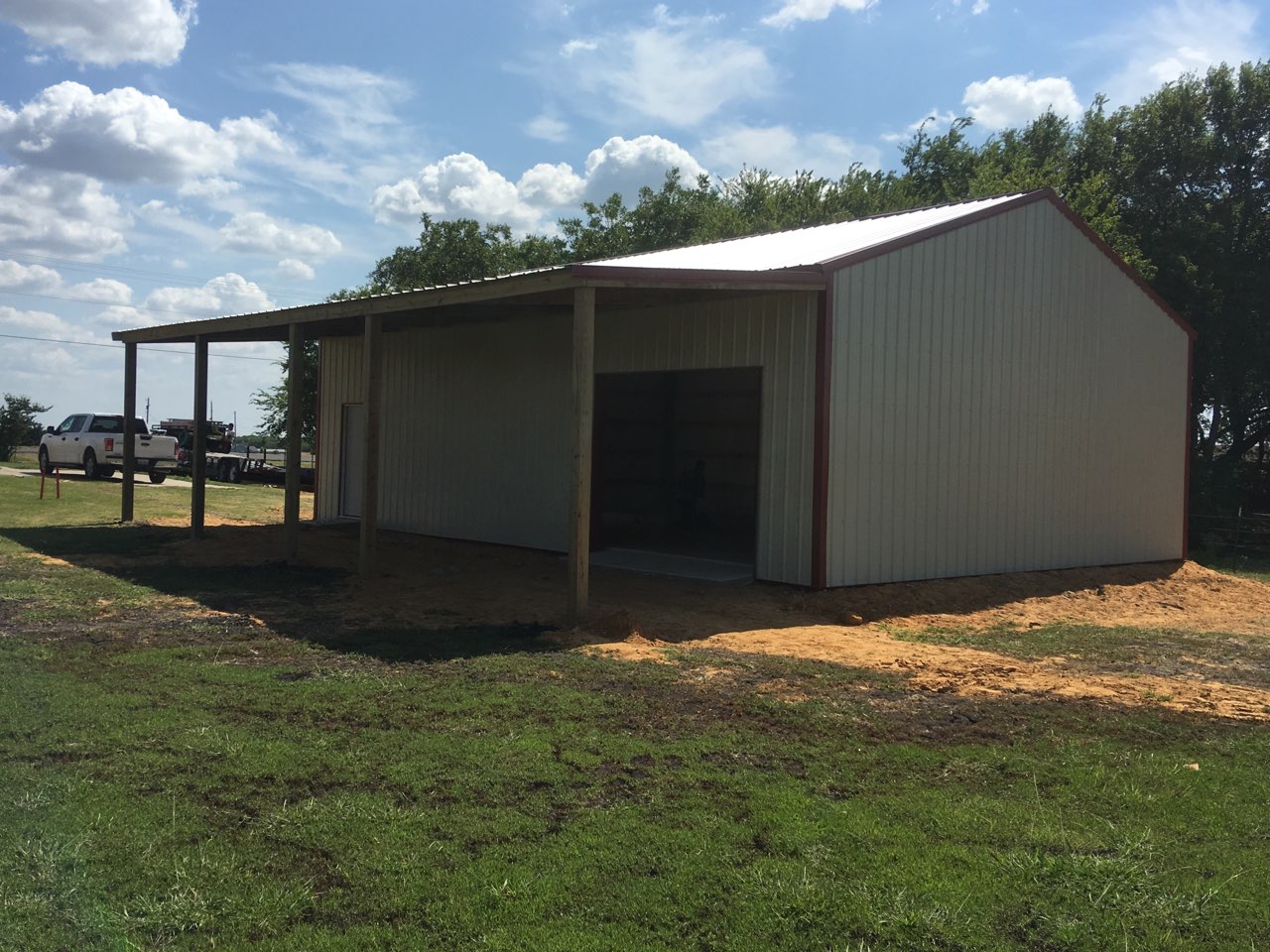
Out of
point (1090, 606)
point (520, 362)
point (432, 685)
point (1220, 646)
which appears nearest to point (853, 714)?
point (432, 685)

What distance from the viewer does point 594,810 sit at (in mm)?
4461

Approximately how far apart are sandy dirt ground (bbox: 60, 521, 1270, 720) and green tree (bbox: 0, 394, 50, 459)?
34652 mm

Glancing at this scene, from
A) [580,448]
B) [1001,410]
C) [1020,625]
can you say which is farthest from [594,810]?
[1001,410]

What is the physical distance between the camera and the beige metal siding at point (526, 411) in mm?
11711

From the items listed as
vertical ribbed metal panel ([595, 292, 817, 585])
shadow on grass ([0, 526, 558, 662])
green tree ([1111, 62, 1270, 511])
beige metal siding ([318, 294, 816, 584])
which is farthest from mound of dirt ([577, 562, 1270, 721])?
green tree ([1111, 62, 1270, 511])

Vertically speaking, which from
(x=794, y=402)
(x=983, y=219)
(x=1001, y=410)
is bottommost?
(x=794, y=402)

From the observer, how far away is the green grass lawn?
346cm

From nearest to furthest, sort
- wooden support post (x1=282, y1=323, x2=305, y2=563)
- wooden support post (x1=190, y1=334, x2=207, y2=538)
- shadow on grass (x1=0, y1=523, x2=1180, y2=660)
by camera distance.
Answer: shadow on grass (x1=0, y1=523, x2=1180, y2=660) < wooden support post (x1=282, y1=323, x2=305, y2=563) < wooden support post (x1=190, y1=334, x2=207, y2=538)

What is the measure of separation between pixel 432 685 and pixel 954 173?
34.9 metres

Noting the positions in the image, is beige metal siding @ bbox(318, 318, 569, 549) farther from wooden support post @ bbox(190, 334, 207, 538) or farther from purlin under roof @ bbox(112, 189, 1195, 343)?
wooden support post @ bbox(190, 334, 207, 538)

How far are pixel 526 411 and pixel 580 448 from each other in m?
6.36

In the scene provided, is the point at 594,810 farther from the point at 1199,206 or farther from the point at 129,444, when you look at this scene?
the point at 1199,206

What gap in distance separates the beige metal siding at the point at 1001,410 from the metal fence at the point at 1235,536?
682 cm

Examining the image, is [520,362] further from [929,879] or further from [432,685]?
[929,879]
